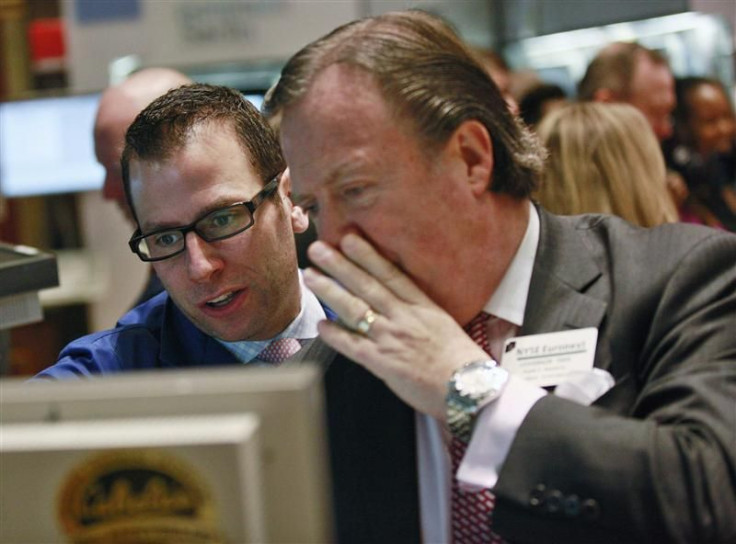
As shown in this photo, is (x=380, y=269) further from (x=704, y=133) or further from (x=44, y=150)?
(x=44, y=150)

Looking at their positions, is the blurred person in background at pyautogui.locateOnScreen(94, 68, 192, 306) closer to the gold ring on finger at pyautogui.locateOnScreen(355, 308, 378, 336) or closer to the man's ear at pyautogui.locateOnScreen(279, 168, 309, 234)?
the man's ear at pyautogui.locateOnScreen(279, 168, 309, 234)

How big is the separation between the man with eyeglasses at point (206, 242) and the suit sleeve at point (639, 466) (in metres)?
0.84

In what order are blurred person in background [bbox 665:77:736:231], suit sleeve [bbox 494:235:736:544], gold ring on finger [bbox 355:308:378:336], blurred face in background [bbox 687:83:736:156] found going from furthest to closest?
blurred face in background [bbox 687:83:736:156] → blurred person in background [bbox 665:77:736:231] → gold ring on finger [bbox 355:308:378:336] → suit sleeve [bbox 494:235:736:544]

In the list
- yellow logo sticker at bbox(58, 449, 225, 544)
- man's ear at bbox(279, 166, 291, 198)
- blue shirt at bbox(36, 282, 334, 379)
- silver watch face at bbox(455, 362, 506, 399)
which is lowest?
blue shirt at bbox(36, 282, 334, 379)

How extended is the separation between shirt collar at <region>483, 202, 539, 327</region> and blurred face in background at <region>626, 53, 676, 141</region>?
10.0 ft

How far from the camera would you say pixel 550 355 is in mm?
1658

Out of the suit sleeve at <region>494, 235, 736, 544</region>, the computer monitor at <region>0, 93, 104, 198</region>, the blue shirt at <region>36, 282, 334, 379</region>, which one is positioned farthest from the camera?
the computer monitor at <region>0, 93, 104, 198</region>

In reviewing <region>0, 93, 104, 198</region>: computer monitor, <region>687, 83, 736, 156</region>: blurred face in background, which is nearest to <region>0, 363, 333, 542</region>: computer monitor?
<region>687, 83, 736, 156</region>: blurred face in background

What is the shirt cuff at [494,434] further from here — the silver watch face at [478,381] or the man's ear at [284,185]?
the man's ear at [284,185]

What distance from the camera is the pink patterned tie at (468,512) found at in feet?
5.42

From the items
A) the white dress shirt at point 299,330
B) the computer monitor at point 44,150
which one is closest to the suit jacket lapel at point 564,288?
the white dress shirt at point 299,330

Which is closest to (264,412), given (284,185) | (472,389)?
(472,389)

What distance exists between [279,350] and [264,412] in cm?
127

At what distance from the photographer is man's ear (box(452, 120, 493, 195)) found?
168cm
